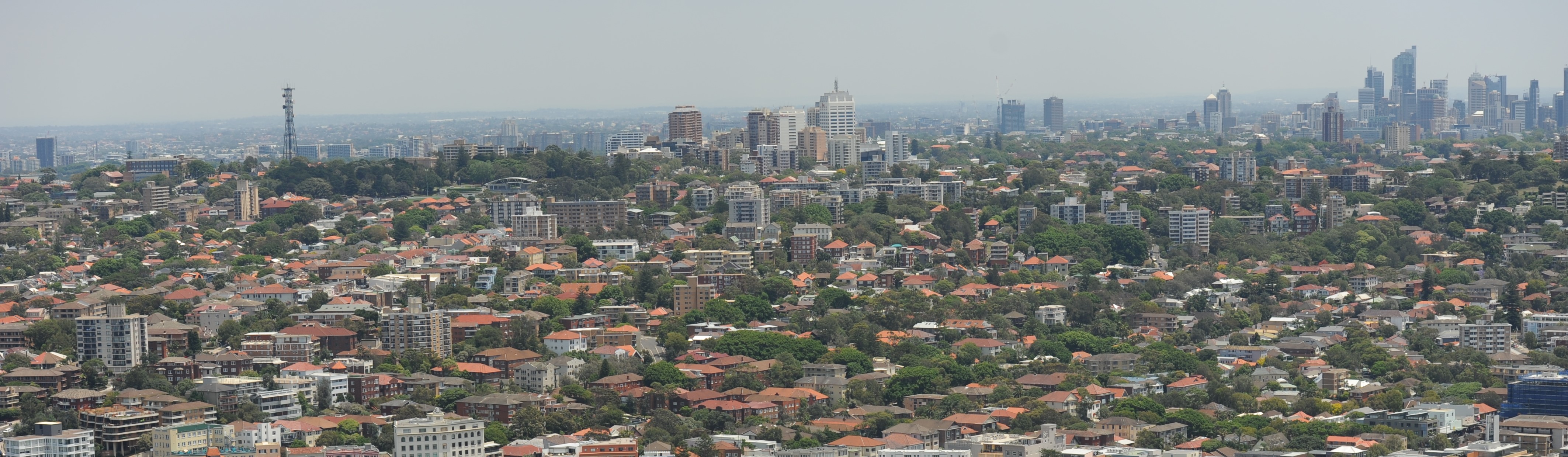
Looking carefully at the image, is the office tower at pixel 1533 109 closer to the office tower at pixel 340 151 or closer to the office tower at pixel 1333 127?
the office tower at pixel 1333 127

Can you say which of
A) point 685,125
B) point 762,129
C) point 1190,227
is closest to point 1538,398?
point 1190,227

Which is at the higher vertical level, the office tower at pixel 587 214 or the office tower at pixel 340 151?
the office tower at pixel 587 214

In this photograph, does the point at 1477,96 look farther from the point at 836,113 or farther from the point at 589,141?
the point at 836,113

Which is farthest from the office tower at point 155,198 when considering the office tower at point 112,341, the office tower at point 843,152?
the office tower at point 112,341

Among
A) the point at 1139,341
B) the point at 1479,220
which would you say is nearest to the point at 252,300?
the point at 1139,341

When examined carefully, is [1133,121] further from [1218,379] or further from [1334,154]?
[1218,379]

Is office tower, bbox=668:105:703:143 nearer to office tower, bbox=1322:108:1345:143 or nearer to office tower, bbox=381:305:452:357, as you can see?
office tower, bbox=1322:108:1345:143
